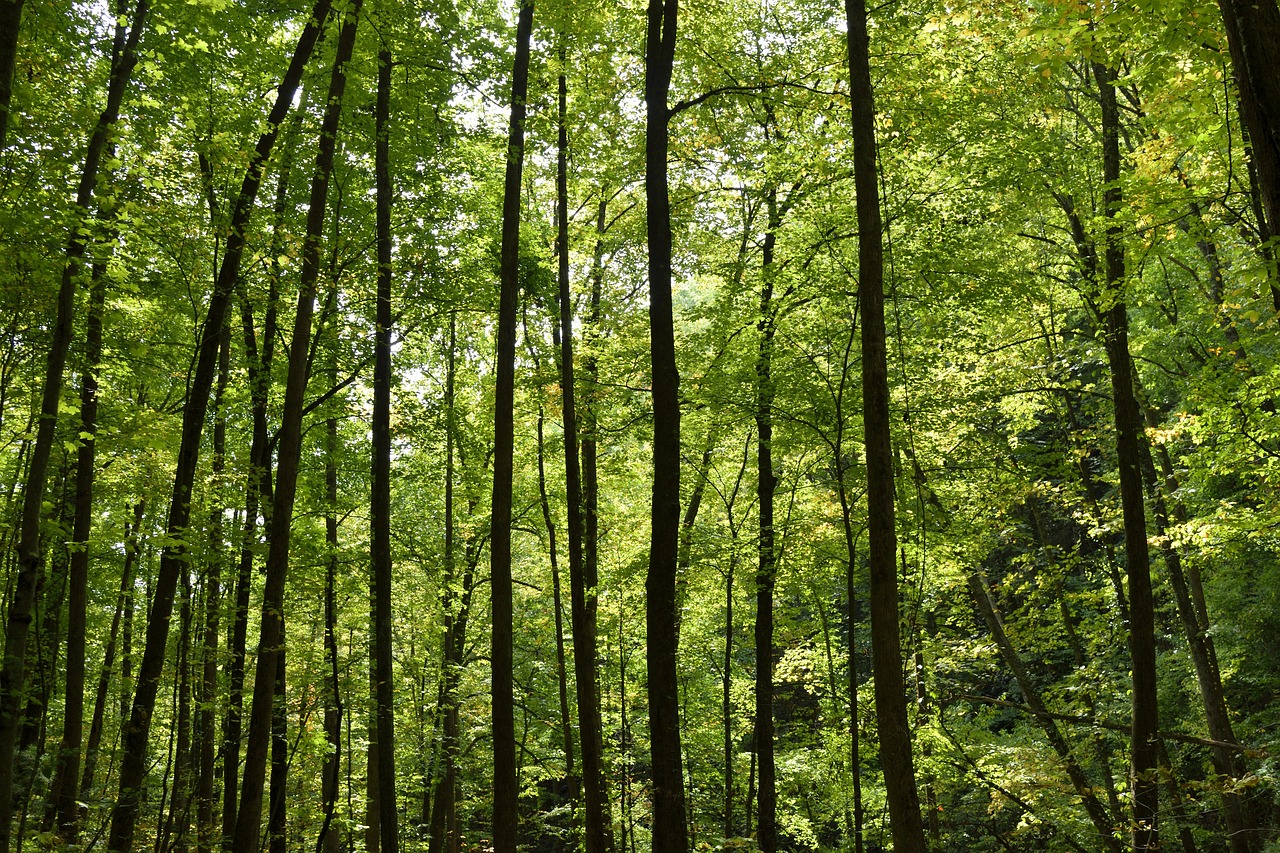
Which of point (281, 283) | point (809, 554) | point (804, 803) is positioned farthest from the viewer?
point (804, 803)

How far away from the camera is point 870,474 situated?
24.8 ft

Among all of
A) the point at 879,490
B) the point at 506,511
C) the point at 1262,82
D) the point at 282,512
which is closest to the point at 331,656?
the point at 282,512

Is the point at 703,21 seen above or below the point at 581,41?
above

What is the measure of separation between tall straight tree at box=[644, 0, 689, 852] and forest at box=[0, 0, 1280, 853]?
53 millimetres

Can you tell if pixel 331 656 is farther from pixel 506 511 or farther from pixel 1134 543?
pixel 1134 543

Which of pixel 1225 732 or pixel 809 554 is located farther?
pixel 809 554

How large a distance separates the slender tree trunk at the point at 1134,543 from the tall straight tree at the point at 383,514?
8697 mm

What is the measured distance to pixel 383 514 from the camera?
10141mm

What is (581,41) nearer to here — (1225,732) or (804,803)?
(1225,732)

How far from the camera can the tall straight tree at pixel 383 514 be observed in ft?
31.4

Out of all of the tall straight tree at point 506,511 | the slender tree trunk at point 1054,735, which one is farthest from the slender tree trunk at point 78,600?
the slender tree trunk at point 1054,735

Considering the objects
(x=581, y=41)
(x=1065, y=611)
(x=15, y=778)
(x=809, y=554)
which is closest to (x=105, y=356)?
Result: (x=15, y=778)

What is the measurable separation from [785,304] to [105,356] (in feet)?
32.5

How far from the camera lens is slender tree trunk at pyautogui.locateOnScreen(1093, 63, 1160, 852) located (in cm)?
992
